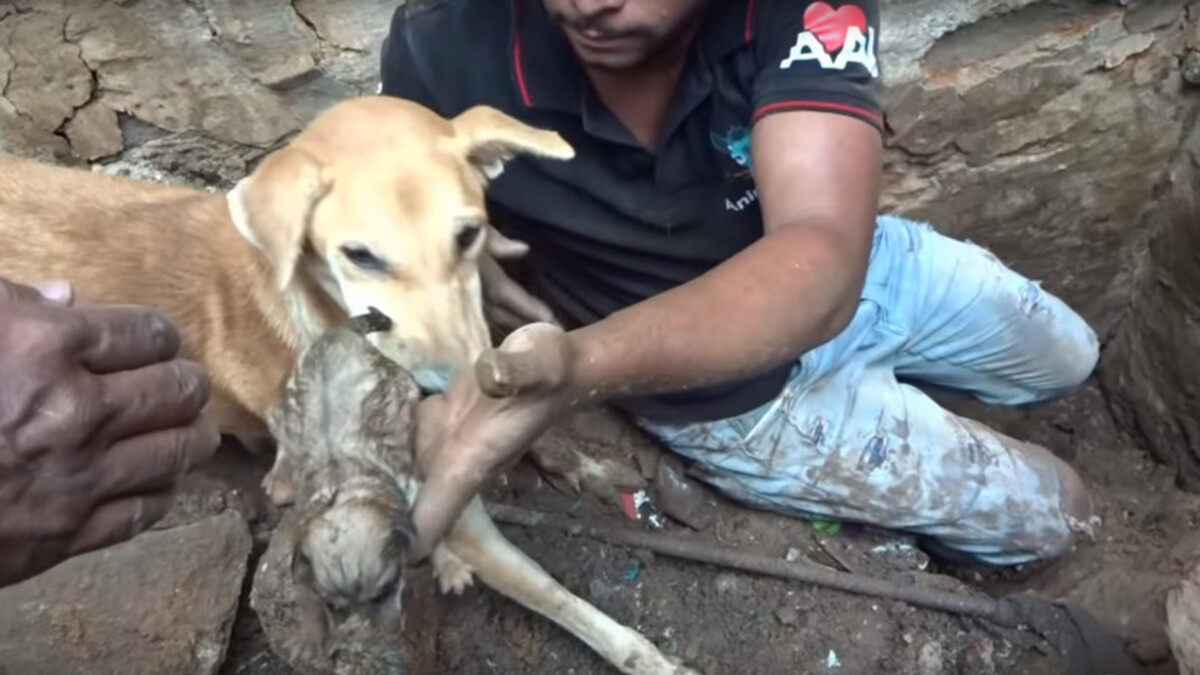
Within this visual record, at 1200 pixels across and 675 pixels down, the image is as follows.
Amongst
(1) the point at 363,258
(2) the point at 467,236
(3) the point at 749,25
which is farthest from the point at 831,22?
(1) the point at 363,258

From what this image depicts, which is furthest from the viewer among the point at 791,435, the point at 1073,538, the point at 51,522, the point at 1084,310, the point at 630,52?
the point at 1084,310

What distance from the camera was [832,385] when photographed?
2.51m

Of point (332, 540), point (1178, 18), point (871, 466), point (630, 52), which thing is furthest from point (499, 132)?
point (1178, 18)

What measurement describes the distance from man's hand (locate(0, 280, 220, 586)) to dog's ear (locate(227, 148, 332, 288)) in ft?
1.54

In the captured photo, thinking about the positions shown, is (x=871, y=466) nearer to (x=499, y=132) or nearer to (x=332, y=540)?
(x=499, y=132)

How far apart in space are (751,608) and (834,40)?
1.11 metres

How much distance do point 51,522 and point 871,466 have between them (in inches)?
64.3

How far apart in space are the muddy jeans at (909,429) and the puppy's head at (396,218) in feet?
2.51

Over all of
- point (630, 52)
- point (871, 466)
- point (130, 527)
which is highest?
point (630, 52)

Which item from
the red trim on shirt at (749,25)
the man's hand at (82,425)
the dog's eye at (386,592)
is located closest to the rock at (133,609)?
the man's hand at (82,425)

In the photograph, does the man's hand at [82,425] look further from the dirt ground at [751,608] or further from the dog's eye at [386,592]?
the dirt ground at [751,608]

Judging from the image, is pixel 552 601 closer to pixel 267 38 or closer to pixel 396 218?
pixel 396 218

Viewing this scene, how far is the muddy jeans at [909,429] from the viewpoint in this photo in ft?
8.23

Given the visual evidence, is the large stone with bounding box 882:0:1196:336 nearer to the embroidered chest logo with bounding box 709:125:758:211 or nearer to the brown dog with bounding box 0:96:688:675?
the embroidered chest logo with bounding box 709:125:758:211
